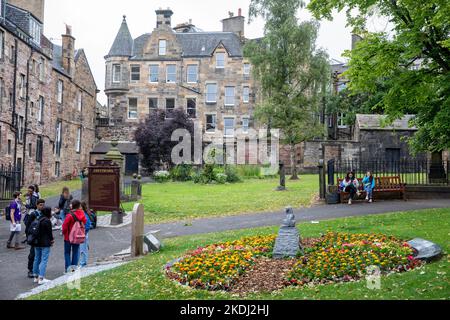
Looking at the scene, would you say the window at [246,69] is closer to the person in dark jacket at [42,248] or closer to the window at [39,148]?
the window at [39,148]

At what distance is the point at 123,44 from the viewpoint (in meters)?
54.3

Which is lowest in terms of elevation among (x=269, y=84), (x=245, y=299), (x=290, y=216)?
(x=245, y=299)

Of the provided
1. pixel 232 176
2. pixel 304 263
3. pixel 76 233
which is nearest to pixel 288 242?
pixel 304 263

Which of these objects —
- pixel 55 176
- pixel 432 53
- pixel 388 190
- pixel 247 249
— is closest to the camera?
pixel 247 249

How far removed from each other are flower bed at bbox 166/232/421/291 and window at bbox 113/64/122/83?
4489 cm

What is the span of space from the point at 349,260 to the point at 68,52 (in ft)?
132

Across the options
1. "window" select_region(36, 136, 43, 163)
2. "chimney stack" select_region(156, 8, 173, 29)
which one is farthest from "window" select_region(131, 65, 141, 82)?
"window" select_region(36, 136, 43, 163)

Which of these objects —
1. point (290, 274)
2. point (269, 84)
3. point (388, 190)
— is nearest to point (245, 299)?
point (290, 274)

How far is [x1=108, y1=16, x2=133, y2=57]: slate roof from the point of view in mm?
53844

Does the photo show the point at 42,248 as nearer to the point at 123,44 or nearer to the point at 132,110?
the point at 132,110

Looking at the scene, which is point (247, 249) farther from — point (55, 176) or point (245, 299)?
point (55, 176)

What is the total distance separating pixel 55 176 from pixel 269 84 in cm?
2003

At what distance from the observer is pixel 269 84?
3828 centimetres

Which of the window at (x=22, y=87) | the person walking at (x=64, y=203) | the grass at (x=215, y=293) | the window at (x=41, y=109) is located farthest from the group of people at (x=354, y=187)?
the window at (x=41, y=109)
